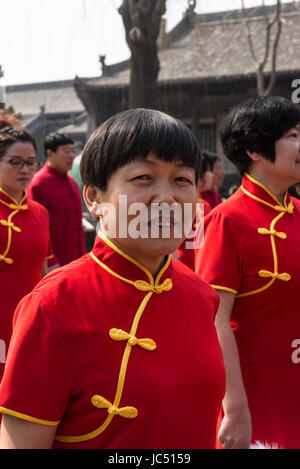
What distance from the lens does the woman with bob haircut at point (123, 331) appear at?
116 centimetres

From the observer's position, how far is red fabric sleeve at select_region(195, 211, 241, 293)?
1985 mm

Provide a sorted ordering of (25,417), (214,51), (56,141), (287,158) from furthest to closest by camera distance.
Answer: (214,51), (56,141), (287,158), (25,417)

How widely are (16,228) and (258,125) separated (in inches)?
60.2

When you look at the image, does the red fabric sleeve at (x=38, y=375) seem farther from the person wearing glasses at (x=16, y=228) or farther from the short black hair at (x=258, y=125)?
the person wearing glasses at (x=16, y=228)

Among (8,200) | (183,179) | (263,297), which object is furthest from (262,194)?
(8,200)

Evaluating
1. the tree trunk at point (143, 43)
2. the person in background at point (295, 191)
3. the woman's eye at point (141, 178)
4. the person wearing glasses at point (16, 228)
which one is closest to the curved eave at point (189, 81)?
the tree trunk at point (143, 43)

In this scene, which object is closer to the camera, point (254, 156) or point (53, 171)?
point (254, 156)

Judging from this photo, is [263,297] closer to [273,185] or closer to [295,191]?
[273,185]

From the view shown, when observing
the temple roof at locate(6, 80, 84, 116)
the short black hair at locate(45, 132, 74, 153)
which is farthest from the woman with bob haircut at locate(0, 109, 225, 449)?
the temple roof at locate(6, 80, 84, 116)

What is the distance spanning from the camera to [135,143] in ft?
4.13

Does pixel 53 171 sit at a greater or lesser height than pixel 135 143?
greater

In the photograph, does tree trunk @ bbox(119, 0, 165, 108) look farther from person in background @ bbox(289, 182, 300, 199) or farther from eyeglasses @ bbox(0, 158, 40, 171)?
eyeglasses @ bbox(0, 158, 40, 171)
